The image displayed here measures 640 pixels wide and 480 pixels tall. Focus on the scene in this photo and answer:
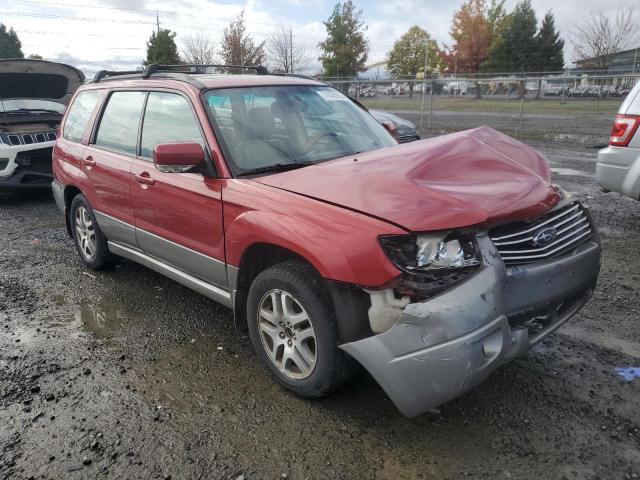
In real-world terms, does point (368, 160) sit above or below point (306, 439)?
above

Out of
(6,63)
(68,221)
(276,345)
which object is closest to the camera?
(276,345)

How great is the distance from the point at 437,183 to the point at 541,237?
603 millimetres

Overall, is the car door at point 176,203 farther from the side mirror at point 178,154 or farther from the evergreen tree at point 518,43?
the evergreen tree at point 518,43

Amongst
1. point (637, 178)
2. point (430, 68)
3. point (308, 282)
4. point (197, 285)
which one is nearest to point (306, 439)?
point (308, 282)

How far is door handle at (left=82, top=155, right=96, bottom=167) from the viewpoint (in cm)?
464

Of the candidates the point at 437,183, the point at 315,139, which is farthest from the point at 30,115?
the point at 437,183

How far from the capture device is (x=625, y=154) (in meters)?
5.61

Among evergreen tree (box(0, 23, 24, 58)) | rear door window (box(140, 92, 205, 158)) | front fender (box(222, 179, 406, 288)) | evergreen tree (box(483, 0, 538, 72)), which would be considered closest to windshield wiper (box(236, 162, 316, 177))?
front fender (box(222, 179, 406, 288))

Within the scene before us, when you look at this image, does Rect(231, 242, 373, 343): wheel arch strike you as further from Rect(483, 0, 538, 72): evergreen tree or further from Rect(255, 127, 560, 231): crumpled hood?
Rect(483, 0, 538, 72): evergreen tree

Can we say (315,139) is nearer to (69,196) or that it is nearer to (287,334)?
(287,334)

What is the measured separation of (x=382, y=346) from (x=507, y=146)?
1.74 metres

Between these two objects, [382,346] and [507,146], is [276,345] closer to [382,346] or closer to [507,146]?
[382,346]

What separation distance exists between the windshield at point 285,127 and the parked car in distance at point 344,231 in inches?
0.5

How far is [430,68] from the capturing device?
217 feet
